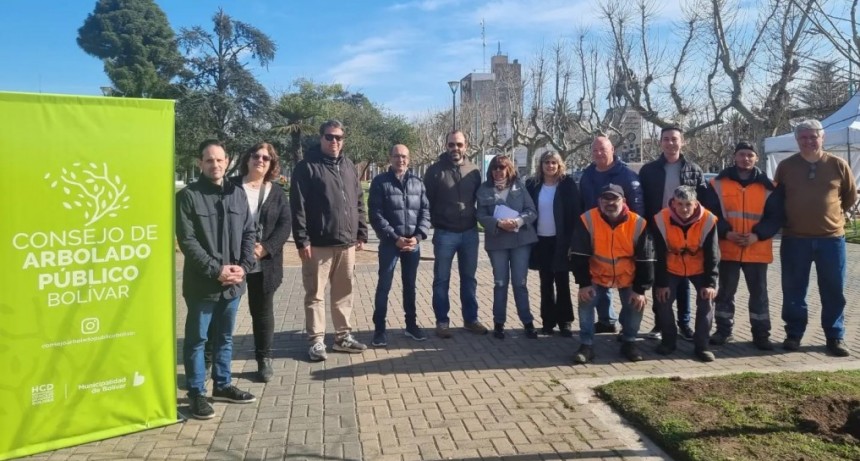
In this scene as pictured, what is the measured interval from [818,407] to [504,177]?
3349mm

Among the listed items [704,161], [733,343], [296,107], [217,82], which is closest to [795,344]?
[733,343]

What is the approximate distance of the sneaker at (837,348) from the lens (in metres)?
5.69

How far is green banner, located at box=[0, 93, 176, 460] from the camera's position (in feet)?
11.5

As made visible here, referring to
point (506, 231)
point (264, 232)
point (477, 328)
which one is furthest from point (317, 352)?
point (506, 231)

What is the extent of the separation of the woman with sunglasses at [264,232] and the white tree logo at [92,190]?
1.24 meters

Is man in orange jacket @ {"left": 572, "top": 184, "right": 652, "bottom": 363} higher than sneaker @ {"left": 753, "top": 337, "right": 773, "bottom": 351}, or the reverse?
man in orange jacket @ {"left": 572, "top": 184, "right": 652, "bottom": 363}

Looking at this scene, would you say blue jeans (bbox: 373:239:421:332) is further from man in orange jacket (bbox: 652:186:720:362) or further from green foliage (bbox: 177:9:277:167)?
green foliage (bbox: 177:9:277:167)

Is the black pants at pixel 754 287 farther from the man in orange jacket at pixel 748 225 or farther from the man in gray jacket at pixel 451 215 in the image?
the man in gray jacket at pixel 451 215

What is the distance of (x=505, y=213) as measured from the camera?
20.6 feet

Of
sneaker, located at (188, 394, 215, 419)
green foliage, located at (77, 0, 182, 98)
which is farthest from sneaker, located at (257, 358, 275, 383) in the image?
green foliage, located at (77, 0, 182, 98)

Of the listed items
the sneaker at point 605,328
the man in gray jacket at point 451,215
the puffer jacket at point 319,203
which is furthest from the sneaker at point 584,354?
the puffer jacket at point 319,203

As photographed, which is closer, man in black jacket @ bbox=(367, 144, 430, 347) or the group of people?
the group of people

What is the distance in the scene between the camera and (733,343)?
6.21 m

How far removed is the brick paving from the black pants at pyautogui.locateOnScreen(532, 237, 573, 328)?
23cm
